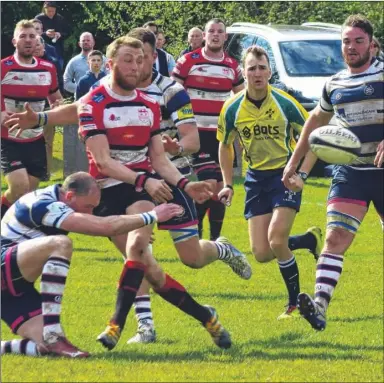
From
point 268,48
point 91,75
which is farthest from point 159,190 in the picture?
point 268,48

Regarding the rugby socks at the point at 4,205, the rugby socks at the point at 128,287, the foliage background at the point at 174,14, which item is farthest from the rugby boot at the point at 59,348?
the foliage background at the point at 174,14

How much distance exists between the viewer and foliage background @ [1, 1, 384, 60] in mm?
26469

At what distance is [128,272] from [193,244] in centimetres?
165

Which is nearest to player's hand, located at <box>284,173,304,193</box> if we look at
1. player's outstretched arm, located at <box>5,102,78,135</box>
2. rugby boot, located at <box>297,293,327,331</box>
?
rugby boot, located at <box>297,293,327,331</box>

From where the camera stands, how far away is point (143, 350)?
31.7 ft

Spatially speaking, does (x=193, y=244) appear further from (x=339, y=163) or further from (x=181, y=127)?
(x=339, y=163)

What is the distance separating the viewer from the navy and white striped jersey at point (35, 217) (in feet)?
30.3

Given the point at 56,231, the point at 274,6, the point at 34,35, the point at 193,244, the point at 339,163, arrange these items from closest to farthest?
1. the point at 56,231
2. the point at 339,163
3. the point at 193,244
4. the point at 34,35
5. the point at 274,6

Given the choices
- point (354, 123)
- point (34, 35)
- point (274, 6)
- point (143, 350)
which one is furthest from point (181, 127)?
point (274, 6)

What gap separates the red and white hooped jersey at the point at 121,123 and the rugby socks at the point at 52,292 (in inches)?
45.1

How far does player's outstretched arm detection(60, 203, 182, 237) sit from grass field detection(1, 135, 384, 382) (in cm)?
87

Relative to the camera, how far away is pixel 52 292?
9.23 m

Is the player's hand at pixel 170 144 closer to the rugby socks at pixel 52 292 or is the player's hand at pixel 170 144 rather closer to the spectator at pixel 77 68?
the rugby socks at pixel 52 292

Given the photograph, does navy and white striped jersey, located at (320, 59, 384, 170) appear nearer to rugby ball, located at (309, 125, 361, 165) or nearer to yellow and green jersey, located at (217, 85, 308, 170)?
rugby ball, located at (309, 125, 361, 165)
